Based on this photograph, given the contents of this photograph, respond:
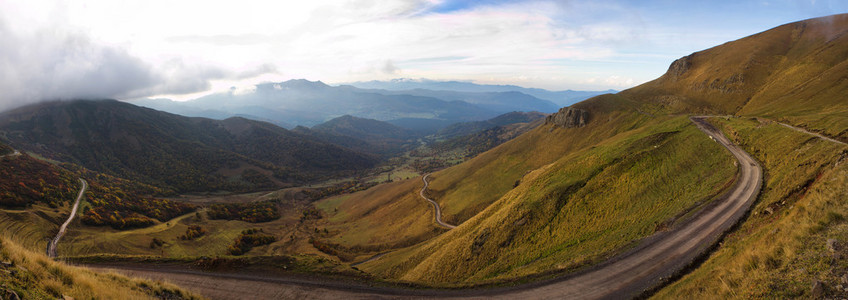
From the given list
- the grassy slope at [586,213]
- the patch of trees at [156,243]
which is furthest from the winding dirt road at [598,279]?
the patch of trees at [156,243]

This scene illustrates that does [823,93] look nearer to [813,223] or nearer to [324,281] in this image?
[813,223]

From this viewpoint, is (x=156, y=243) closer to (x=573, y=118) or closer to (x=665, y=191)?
(x=665, y=191)

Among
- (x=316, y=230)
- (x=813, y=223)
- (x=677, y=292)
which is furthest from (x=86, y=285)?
(x=316, y=230)

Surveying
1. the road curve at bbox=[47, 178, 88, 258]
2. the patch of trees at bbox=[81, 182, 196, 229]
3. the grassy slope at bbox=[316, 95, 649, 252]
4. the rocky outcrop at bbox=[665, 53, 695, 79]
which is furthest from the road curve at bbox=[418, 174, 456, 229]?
the rocky outcrop at bbox=[665, 53, 695, 79]

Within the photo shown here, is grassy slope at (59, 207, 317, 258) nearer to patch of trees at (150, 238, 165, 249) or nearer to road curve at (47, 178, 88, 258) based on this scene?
patch of trees at (150, 238, 165, 249)

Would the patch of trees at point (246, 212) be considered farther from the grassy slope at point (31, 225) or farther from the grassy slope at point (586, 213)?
the grassy slope at point (586, 213)
